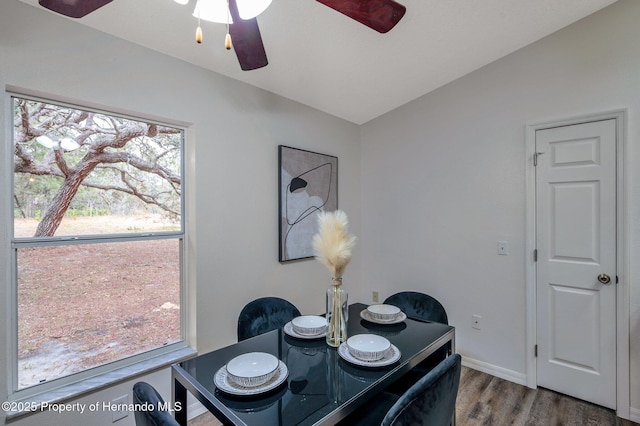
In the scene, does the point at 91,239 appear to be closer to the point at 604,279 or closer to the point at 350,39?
the point at 350,39

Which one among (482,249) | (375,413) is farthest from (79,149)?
(482,249)

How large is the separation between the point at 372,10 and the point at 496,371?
2847 mm

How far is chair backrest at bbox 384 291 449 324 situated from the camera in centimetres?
212

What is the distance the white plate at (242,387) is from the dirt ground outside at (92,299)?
40.2 inches

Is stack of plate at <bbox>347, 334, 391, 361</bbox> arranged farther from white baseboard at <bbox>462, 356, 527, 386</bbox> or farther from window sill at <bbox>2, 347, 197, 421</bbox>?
white baseboard at <bbox>462, 356, 527, 386</bbox>

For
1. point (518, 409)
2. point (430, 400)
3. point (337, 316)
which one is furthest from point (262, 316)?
point (518, 409)

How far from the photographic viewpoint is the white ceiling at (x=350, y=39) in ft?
5.72

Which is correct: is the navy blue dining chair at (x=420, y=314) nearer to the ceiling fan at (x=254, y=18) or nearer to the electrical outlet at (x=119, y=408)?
the electrical outlet at (x=119, y=408)

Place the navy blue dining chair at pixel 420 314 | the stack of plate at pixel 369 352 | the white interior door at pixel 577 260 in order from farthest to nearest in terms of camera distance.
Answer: the white interior door at pixel 577 260 < the navy blue dining chair at pixel 420 314 < the stack of plate at pixel 369 352

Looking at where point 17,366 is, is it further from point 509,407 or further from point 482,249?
point 482,249

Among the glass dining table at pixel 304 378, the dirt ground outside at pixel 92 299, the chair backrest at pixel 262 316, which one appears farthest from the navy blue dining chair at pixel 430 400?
the dirt ground outside at pixel 92 299

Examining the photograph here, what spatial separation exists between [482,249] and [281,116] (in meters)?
2.10

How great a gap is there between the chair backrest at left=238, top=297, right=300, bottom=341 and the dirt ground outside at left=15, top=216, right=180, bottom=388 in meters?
0.55

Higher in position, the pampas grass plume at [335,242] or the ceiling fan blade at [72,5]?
the ceiling fan blade at [72,5]
